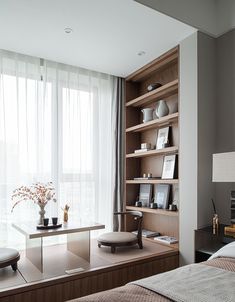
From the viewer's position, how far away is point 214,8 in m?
2.81

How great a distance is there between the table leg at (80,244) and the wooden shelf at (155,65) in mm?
2082

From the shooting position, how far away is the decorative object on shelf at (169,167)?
3.13 metres

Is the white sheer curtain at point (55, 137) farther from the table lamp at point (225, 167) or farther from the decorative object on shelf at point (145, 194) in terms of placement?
the table lamp at point (225, 167)

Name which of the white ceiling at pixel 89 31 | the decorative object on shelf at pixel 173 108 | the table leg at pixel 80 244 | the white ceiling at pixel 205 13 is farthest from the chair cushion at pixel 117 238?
the white ceiling at pixel 205 13

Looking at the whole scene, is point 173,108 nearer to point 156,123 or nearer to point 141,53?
point 156,123

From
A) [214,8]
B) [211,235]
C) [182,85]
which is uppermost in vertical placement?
[214,8]

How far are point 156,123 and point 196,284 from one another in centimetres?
223

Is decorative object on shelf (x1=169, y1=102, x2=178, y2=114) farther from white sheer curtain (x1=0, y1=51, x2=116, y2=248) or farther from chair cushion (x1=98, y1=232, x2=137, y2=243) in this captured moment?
chair cushion (x1=98, y1=232, x2=137, y2=243)

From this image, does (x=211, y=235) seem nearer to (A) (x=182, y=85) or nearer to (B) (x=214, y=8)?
(A) (x=182, y=85)

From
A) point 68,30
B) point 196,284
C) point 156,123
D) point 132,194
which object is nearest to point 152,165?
point 132,194

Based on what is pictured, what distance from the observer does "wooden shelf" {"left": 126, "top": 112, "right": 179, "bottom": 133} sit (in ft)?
9.89

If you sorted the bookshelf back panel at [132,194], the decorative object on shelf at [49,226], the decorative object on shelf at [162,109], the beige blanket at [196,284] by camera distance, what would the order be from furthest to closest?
the bookshelf back panel at [132,194] < the decorative object on shelf at [162,109] < the decorative object on shelf at [49,226] < the beige blanket at [196,284]

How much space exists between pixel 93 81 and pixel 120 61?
0.51 metres

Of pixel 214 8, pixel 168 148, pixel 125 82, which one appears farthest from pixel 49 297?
pixel 214 8
